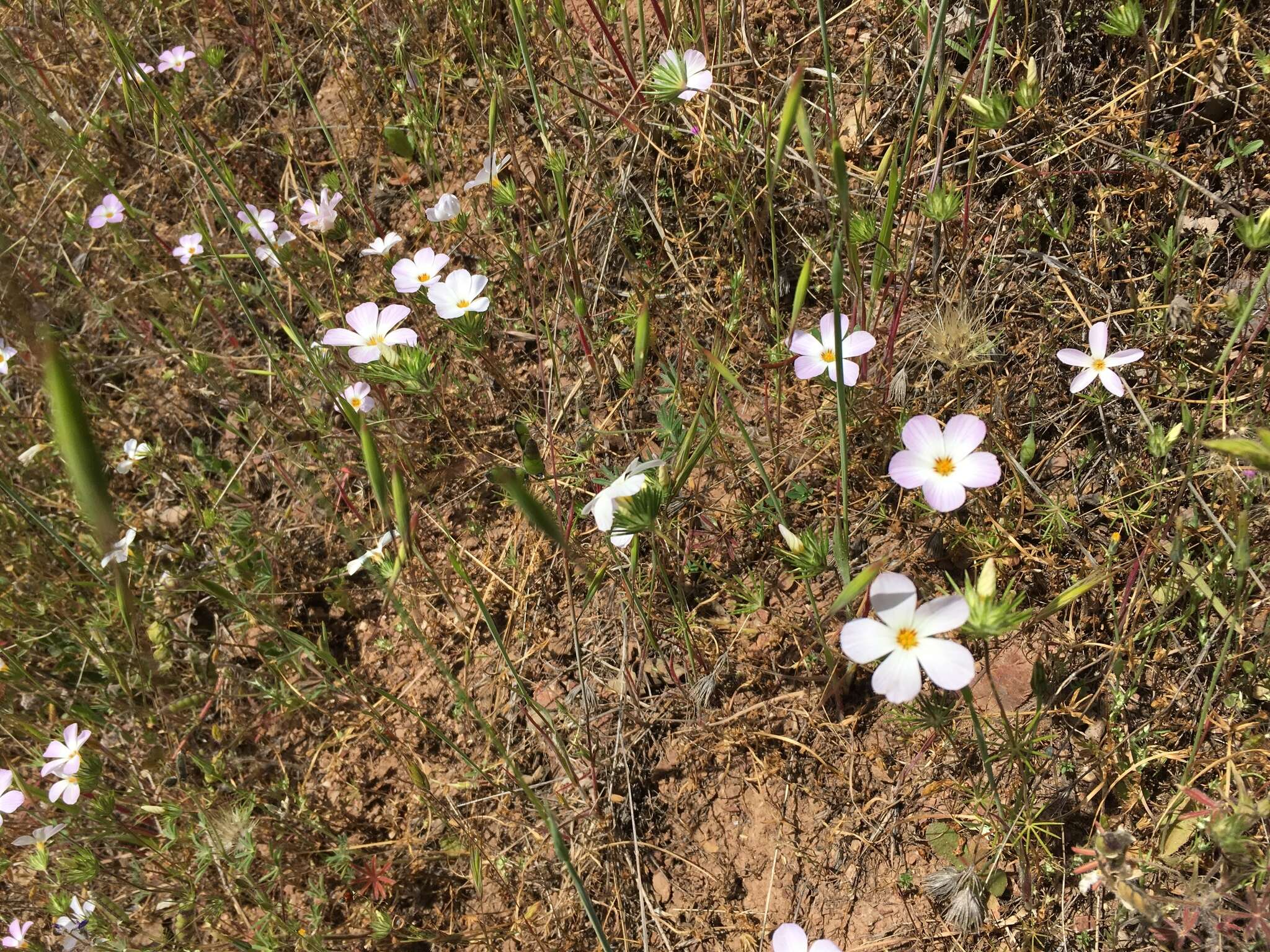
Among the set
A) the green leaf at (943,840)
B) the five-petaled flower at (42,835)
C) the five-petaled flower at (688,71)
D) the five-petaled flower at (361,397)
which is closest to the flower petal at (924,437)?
the green leaf at (943,840)

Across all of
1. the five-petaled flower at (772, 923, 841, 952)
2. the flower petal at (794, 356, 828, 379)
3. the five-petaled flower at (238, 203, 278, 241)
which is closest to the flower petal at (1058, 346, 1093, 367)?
the flower petal at (794, 356, 828, 379)

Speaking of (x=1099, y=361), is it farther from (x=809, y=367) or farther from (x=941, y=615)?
(x=941, y=615)

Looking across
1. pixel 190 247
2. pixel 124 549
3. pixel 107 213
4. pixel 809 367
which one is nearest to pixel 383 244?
pixel 190 247

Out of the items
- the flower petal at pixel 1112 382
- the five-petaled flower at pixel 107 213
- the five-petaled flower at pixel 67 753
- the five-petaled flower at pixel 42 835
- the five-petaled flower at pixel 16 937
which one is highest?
the five-petaled flower at pixel 107 213

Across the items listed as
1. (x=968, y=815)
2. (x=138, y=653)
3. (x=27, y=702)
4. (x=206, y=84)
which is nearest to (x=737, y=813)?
(x=968, y=815)

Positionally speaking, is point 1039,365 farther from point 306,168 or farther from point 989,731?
point 306,168

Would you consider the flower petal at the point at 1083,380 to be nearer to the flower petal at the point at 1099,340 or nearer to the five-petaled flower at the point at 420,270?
the flower petal at the point at 1099,340
